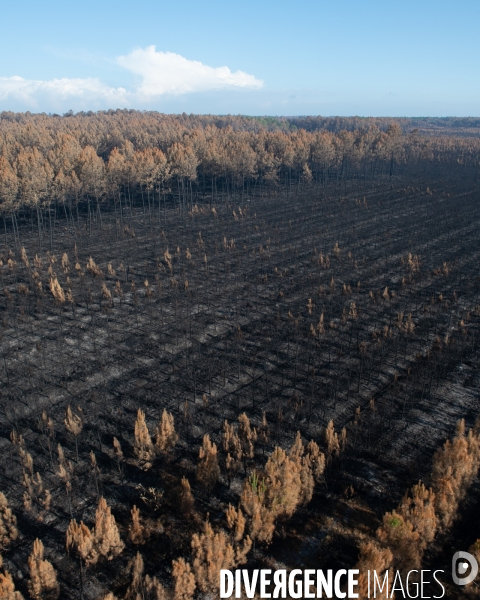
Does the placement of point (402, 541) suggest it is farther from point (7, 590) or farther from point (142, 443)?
point (7, 590)

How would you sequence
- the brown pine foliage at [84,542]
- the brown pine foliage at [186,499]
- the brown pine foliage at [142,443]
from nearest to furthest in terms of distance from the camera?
the brown pine foliage at [84,542]
the brown pine foliage at [186,499]
the brown pine foliage at [142,443]

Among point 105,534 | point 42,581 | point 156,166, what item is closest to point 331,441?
point 105,534

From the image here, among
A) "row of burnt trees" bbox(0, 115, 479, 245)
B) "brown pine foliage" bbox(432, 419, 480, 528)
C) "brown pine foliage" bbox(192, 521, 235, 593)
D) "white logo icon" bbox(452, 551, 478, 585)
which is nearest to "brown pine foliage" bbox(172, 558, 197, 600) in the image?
"brown pine foliage" bbox(192, 521, 235, 593)

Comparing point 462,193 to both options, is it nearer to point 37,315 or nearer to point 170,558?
point 37,315

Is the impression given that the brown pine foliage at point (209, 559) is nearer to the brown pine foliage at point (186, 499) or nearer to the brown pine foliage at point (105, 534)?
the brown pine foliage at point (186, 499)

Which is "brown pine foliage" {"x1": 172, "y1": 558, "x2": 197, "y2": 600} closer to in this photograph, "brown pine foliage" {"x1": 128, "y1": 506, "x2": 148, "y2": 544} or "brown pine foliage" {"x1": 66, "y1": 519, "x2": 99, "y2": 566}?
"brown pine foliage" {"x1": 128, "y1": 506, "x2": 148, "y2": 544}

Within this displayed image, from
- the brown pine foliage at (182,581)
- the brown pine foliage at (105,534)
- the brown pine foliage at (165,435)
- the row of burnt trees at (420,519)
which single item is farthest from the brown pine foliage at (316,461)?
the brown pine foliage at (105,534)

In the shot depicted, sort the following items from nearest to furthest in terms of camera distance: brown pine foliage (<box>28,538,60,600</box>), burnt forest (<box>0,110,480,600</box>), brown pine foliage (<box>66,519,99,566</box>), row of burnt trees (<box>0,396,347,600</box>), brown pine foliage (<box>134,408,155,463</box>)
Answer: brown pine foliage (<box>28,538,60,600</box>)
row of burnt trees (<box>0,396,347,600</box>)
brown pine foliage (<box>66,519,99,566</box>)
burnt forest (<box>0,110,480,600</box>)
brown pine foliage (<box>134,408,155,463</box>)
